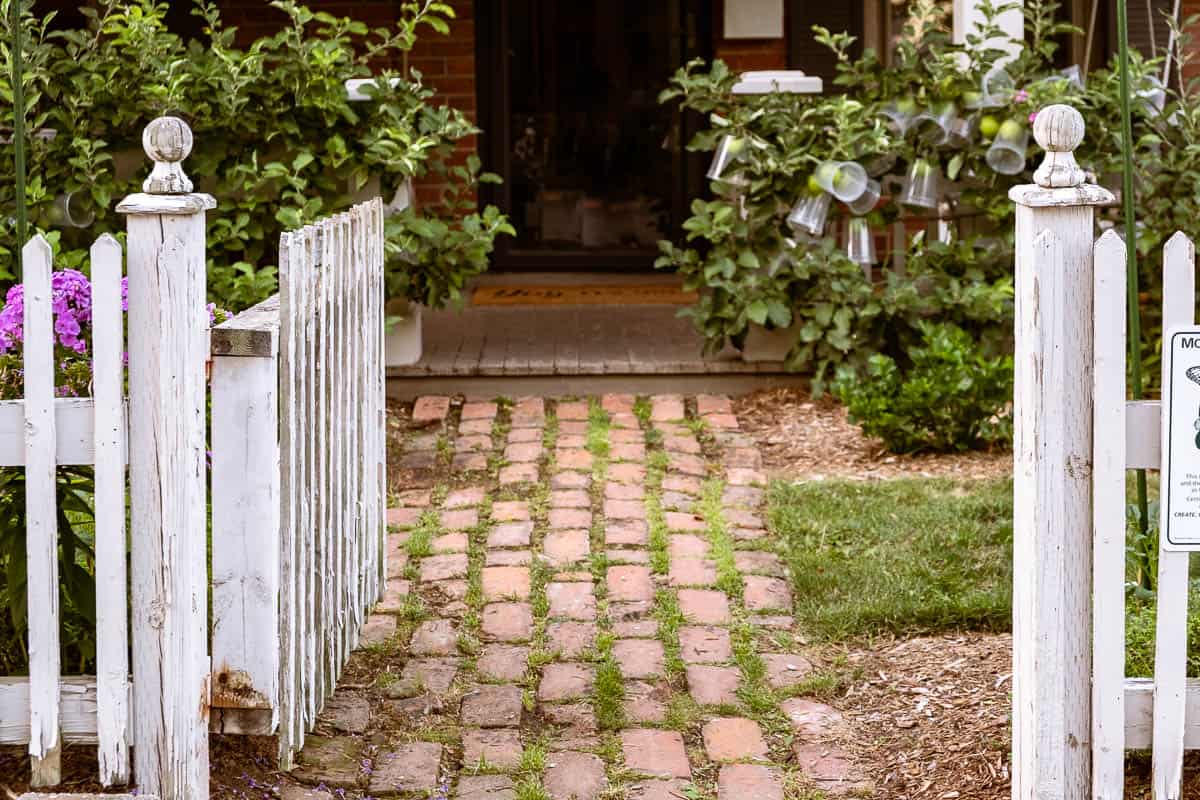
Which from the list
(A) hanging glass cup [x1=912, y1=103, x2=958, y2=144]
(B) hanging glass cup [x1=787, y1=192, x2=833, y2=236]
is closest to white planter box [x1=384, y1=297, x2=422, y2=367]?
(B) hanging glass cup [x1=787, y1=192, x2=833, y2=236]

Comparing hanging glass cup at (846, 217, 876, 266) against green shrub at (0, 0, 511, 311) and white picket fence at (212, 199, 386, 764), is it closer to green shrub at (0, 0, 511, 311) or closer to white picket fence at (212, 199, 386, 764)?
green shrub at (0, 0, 511, 311)

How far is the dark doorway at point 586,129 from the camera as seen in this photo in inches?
425

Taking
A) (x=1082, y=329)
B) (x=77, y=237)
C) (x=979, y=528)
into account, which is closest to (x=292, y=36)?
(x=77, y=237)

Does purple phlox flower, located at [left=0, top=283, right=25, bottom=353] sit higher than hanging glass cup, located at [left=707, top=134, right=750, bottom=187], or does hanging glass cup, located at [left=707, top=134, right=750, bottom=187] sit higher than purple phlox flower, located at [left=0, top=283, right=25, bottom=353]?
hanging glass cup, located at [left=707, top=134, right=750, bottom=187]

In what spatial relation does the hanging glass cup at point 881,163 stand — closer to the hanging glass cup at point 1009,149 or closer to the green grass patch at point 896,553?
the hanging glass cup at point 1009,149

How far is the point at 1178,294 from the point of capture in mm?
2959

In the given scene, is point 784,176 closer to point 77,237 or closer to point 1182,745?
point 77,237

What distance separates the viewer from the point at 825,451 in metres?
6.79

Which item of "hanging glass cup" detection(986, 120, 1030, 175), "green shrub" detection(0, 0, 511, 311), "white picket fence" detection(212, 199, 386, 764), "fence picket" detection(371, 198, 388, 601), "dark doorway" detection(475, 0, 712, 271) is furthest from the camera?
"dark doorway" detection(475, 0, 712, 271)

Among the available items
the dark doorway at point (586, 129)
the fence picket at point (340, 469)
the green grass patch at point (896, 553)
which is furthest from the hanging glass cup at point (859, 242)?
the fence picket at point (340, 469)

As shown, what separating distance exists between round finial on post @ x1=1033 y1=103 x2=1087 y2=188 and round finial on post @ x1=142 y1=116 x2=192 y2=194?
154 centimetres

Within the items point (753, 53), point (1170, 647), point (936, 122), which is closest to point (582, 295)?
point (753, 53)

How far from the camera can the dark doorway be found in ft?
35.4

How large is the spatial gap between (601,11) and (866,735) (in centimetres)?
751
